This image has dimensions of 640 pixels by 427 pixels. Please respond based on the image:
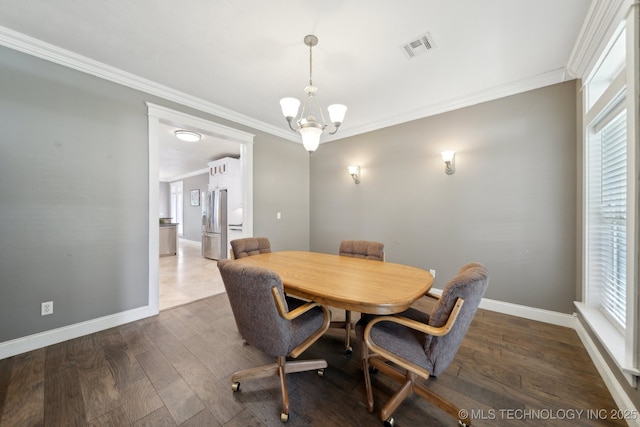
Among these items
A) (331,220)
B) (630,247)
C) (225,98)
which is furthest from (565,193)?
(225,98)

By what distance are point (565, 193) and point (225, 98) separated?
13.3ft

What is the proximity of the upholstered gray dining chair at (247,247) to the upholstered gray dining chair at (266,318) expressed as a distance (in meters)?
1.09

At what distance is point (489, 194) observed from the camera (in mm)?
2781

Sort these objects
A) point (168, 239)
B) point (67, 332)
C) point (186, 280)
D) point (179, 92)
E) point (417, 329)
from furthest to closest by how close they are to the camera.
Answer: point (168, 239) → point (186, 280) → point (179, 92) → point (67, 332) → point (417, 329)

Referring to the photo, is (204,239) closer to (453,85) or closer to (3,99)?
(3,99)

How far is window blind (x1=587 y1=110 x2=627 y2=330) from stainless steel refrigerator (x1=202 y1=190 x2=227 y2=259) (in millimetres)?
5940

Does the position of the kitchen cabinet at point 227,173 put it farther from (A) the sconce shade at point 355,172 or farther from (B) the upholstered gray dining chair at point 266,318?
(B) the upholstered gray dining chair at point 266,318

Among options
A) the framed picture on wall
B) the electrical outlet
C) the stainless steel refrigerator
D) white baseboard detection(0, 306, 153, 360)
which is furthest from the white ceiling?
the framed picture on wall

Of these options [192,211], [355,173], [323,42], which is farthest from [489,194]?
[192,211]

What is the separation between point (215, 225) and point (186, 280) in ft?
6.35

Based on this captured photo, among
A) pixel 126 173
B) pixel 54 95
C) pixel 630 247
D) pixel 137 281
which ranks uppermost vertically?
pixel 54 95

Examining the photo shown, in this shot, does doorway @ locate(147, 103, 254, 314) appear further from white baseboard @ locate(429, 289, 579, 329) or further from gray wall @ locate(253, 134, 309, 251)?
white baseboard @ locate(429, 289, 579, 329)

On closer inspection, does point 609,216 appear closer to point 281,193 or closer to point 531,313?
point 531,313

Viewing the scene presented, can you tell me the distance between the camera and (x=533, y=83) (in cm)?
247
